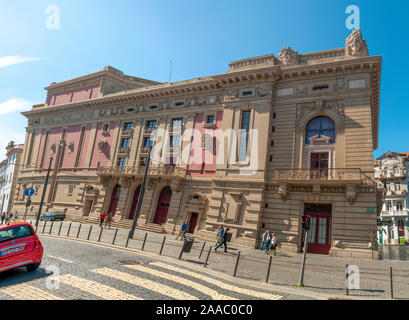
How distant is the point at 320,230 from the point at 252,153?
891cm

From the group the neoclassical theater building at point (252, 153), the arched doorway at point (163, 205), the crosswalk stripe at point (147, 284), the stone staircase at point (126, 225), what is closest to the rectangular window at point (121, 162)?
the neoclassical theater building at point (252, 153)

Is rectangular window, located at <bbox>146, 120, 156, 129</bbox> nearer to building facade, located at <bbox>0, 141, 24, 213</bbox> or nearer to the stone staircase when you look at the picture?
the stone staircase

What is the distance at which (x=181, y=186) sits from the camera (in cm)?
2955

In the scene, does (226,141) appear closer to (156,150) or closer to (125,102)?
(156,150)

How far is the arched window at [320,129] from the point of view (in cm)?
2369

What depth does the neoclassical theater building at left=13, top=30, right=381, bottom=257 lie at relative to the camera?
21.8 meters

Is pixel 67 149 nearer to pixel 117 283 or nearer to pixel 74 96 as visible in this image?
pixel 74 96

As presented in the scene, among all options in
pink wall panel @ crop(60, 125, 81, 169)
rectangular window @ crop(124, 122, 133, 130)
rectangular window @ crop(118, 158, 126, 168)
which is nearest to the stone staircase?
rectangular window @ crop(118, 158, 126, 168)

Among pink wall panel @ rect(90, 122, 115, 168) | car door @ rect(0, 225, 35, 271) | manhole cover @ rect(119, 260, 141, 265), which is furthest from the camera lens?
pink wall panel @ rect(90, 122, 115, 168)

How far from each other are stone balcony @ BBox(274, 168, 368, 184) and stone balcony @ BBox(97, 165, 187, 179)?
427 inches

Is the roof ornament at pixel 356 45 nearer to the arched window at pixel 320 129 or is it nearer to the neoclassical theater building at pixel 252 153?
the neoclassical theater building at pixel 252 153

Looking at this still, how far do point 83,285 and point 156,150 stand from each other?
25.1 metres

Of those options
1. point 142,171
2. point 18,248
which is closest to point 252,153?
point 142,171
